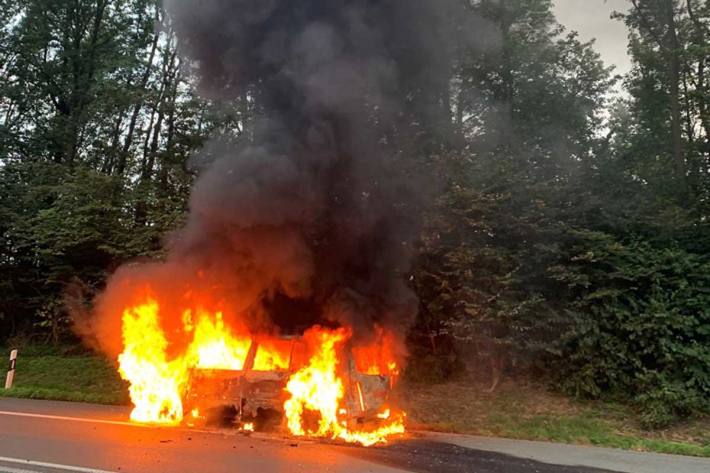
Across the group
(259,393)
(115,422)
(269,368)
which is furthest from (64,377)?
(259,393)

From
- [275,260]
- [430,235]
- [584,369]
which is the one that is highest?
[430,235]

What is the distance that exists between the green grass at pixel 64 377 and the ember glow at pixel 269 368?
2.37 meters

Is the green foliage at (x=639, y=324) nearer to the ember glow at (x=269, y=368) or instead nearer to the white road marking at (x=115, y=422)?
the ember glow at (x=269, y=368)

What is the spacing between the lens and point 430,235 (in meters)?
10.3

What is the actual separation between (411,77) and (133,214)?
8.89 m

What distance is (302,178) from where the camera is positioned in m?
8.41

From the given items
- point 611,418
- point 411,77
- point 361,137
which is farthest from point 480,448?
point 411,77

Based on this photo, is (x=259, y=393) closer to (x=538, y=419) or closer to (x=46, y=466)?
(x=46, y=466)

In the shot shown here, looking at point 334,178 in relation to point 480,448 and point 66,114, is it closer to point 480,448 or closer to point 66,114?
point 480,448

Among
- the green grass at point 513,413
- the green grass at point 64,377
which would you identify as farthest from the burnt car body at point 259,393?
the green grass at point 64,377

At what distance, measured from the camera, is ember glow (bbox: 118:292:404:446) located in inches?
279

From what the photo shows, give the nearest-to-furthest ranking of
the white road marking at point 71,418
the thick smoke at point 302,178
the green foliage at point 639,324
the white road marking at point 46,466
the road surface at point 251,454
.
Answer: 1. the white road marking at point 46,466
2. the road surface at point 251,454
3. the white road marking at point 71,418
4. the thick smoke at point 302,178
5. the green foliage at point 639,324

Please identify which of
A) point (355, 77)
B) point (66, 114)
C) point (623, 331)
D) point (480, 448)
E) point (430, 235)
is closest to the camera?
point (480, 448)

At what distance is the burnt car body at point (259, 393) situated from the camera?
7137mm
